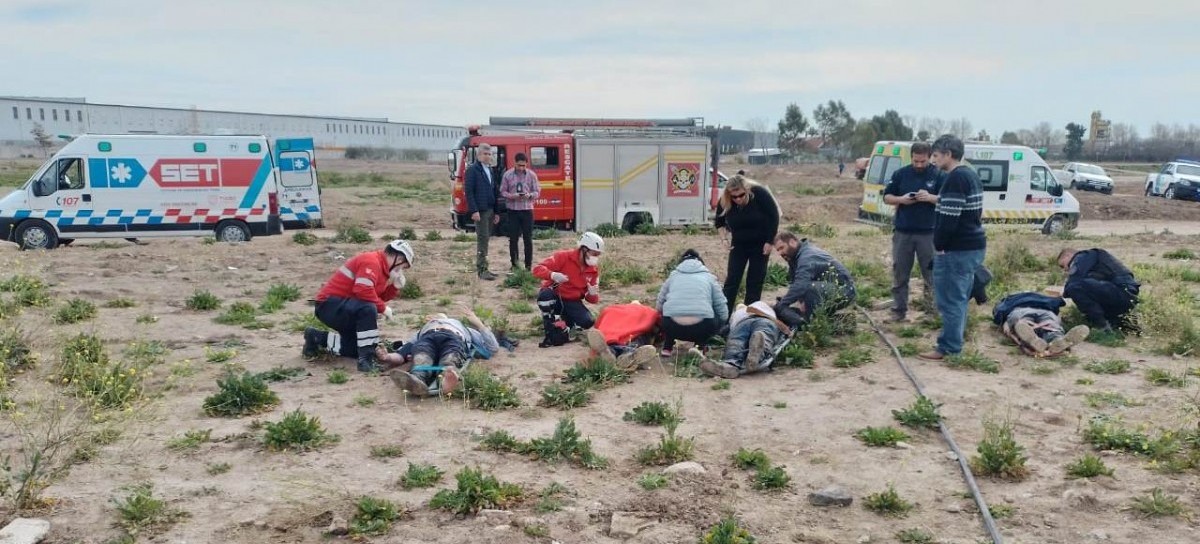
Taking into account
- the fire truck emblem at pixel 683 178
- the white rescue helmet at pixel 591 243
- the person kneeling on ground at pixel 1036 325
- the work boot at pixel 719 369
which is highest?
the fire truck emblem at pixel 683 178

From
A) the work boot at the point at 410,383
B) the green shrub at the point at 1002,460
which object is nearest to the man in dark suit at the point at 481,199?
the work boot at the point at 410,383

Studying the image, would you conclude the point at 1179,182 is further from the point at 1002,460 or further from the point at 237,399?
the point at 237,399

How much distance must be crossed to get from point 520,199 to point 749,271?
416cm

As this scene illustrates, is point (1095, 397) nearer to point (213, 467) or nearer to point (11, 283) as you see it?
point (213, 467)

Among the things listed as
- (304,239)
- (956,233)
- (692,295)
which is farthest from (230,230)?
(956,233)

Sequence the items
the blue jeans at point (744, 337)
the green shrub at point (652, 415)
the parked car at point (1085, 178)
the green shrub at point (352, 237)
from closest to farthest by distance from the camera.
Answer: the green shrub at point (652, 415), the blue jeans at point (744, 337), the green shrub at point (352, 237), the parked car at point (1085, 178)

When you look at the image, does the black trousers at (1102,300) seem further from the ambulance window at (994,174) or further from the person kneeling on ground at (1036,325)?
the ambulance window at (994,174)

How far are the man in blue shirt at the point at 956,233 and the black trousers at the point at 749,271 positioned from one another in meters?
1.83

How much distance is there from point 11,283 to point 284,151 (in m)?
9.64

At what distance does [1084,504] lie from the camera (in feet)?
15.0

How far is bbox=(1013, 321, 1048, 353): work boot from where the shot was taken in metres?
7.57

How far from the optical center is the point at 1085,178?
36375mm

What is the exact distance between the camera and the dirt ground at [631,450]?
436 cm

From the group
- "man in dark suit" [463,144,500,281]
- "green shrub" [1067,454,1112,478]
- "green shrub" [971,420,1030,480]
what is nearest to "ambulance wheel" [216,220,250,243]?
"man in dark suit" [463,144,500,281]
